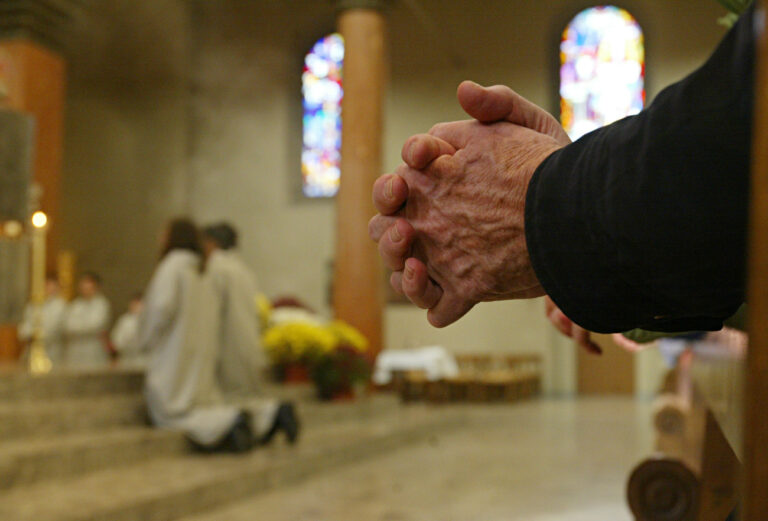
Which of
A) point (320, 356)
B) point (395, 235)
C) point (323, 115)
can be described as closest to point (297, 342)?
point (320, 356)

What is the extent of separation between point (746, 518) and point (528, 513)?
372 cm

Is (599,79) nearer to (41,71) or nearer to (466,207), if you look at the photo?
(466,207)

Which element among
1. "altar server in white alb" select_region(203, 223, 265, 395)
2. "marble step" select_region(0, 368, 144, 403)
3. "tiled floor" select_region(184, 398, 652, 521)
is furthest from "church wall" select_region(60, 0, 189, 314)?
"marble step" select_region(0, 368, 144, 403)

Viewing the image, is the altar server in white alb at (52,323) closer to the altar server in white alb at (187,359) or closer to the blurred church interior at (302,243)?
the blurred church interior at (302,243)

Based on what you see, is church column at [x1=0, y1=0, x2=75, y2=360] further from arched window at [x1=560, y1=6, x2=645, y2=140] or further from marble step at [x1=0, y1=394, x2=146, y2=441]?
arched window at [x1=560, y1=6, x2=645, y2=140]

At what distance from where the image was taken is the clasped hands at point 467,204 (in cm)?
107

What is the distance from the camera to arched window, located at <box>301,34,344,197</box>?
9.32 metres

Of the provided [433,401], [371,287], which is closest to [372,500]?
[371,287]

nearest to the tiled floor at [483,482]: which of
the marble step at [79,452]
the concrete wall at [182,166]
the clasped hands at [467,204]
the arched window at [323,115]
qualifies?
the marble step at [79,452]

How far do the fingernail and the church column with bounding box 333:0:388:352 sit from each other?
6656 mm

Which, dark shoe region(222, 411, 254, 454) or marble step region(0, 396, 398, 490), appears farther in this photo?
dark shoe region(222, 411, 254, 454)

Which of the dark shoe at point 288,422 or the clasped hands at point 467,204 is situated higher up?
the clasped hands at point 467,204

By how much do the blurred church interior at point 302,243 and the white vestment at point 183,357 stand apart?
→ 8.0 inches

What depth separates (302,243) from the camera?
15.4 metres
